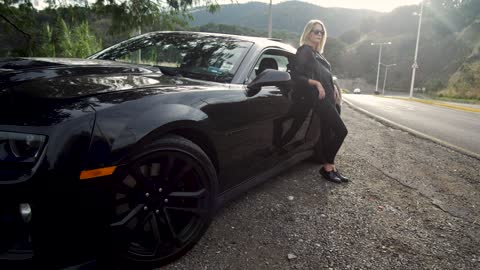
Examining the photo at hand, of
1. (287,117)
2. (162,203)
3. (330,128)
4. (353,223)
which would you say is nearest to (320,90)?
(287,117)

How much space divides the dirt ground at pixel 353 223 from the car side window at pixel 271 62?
3.69 ft

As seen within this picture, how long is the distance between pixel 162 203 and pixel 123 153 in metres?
0.41

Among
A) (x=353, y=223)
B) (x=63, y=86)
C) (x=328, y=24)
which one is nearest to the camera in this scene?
(x=63, y=86)

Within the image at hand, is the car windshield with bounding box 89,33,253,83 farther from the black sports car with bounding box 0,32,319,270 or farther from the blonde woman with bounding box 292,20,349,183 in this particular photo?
the blonde woman with bounding box 292,20,349,183

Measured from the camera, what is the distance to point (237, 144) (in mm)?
2525

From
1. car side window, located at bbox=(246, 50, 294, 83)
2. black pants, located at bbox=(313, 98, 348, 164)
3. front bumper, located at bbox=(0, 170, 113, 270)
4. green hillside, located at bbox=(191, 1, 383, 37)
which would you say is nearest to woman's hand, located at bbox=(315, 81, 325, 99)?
black pants, located at bbox=(313, 98, 348, 164)

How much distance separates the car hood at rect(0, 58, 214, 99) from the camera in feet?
5.91

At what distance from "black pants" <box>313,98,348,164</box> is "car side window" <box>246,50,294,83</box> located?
22.3 inches

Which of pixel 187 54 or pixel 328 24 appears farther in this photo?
pixel 328 24

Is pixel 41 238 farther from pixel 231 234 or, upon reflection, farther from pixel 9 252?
pixel 231 234

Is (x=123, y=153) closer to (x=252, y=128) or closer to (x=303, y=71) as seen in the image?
(x=252, y=128)

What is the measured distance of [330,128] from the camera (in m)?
3.78

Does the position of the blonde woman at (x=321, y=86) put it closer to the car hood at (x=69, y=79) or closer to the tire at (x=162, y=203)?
the car hood at (x=69, y=79)

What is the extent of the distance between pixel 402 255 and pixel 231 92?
1620mm
